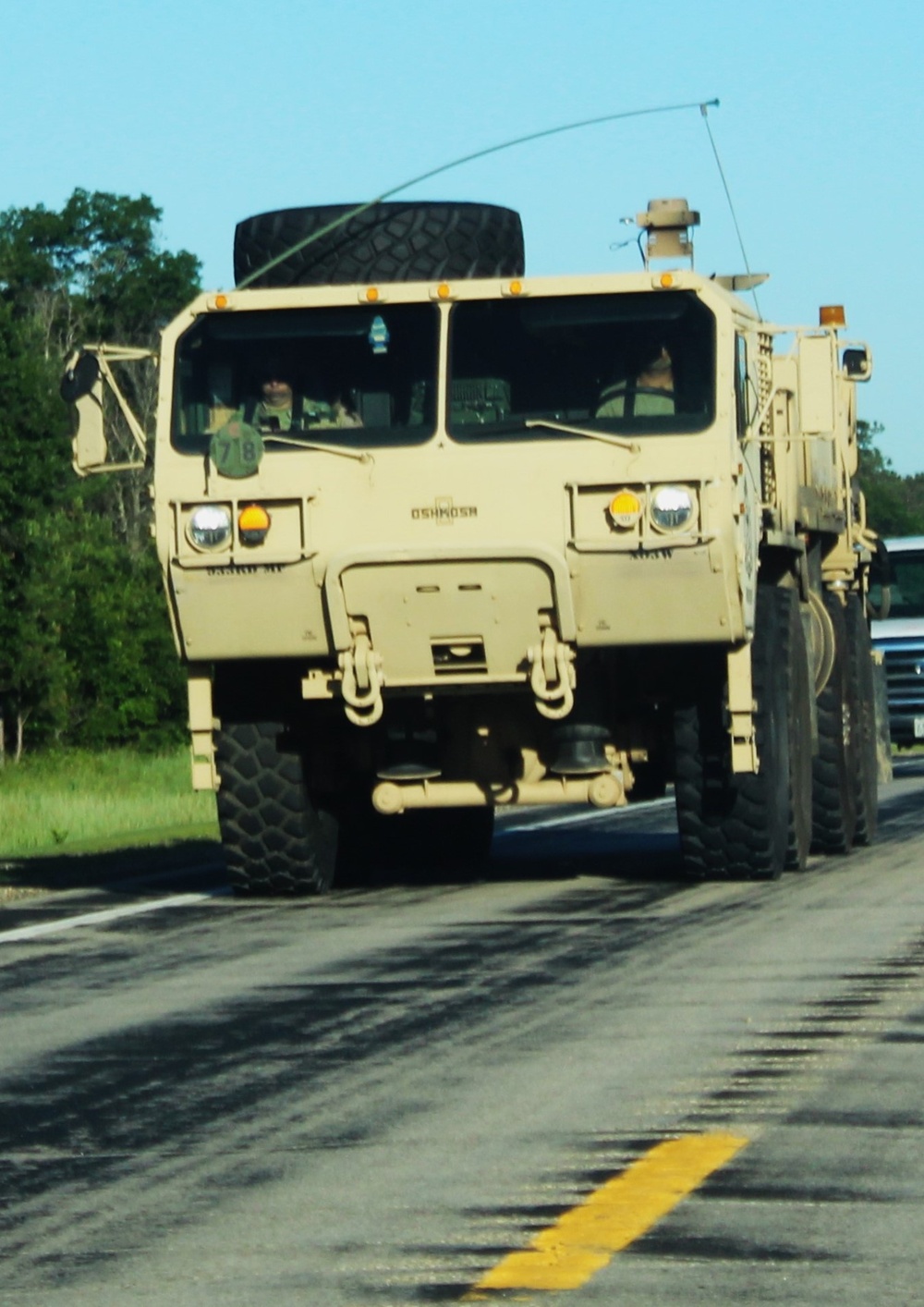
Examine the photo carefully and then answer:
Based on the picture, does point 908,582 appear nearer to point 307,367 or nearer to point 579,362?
point 579,362

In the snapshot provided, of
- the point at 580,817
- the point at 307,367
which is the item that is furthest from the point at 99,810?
the point at 307,367

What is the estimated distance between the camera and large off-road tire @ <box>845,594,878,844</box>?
16141 mm

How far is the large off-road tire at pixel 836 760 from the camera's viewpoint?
1527 centimetres

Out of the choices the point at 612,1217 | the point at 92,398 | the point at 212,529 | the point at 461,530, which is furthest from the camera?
the point at 92,398

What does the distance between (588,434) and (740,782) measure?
2.05m

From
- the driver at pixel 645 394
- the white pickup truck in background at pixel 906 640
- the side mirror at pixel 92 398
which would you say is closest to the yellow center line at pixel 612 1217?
the driver at pixel 645 394

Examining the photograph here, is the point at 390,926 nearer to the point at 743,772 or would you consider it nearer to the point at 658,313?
the point at 743,772

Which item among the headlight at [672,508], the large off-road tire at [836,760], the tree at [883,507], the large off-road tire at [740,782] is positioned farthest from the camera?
the tree at [883,507]

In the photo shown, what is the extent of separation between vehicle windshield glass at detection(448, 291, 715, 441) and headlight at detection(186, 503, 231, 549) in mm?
1134

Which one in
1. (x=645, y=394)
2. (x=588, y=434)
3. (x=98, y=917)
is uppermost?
(x=645, y=394)

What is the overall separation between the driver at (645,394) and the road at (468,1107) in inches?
89.5

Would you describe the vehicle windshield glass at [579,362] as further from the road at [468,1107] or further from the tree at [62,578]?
the tree at [62,578]

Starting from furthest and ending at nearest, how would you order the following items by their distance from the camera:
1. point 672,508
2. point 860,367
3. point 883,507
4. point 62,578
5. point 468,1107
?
point 883,507
point 62,578
point 860,367
point 672,508
point 468,1107

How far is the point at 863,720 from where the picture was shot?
16.9 m
